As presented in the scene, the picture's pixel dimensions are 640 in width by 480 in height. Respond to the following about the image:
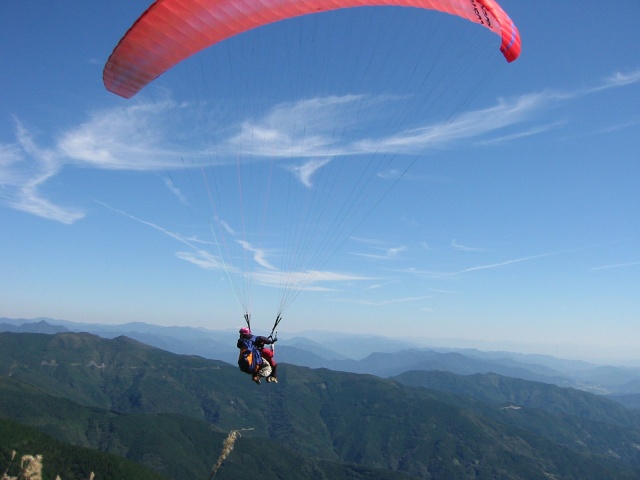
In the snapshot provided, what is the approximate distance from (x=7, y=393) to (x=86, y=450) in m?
89.9

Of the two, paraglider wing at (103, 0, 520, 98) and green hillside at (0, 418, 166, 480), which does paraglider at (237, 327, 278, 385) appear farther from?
green hillside at (0, 418, 166, 480)

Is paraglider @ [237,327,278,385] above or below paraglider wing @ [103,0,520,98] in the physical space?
below

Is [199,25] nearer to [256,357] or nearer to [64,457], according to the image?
[256,357]

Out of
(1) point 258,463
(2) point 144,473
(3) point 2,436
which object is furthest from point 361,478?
(3) point 2,436

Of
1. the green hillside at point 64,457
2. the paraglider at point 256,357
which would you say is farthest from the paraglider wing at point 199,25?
the green hillside at point 64,457

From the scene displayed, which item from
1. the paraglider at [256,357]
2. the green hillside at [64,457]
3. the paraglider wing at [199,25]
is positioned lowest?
the green hillside at [64,457]

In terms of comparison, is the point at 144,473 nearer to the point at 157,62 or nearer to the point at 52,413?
the point at 52,413

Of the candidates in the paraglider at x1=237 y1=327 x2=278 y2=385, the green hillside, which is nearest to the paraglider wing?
the paraglider at x1=237 y1=327 x2=278 y2=385

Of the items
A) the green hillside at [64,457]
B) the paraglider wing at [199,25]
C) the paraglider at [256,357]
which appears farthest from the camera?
the green hillside at [64,457]

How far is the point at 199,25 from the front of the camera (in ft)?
43.0

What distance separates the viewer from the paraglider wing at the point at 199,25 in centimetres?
1255

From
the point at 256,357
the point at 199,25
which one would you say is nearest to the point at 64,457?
the point at 256,357

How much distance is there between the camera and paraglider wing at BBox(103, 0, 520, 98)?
12555 millimetres

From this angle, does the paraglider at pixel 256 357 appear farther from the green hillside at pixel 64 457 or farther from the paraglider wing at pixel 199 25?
the green hillside at pixel 64 457
